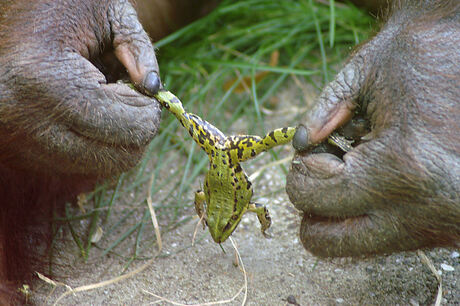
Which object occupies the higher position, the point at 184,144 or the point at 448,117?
the point at 448,117

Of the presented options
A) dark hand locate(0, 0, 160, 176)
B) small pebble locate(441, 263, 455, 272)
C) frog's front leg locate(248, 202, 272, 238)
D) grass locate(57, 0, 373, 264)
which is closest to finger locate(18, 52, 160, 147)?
dark hand locate(0, 0, 160, 176)

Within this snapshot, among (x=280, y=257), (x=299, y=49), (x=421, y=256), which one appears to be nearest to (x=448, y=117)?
(x=421, y=256)

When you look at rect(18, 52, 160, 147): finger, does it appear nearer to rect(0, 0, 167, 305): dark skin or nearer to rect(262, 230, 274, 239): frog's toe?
rect(0, 0, 167, 305): dark skin

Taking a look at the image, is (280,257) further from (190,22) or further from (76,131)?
(190,22)

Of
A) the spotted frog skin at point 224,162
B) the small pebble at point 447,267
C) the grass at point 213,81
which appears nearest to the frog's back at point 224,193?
the spotted frog skin at point 224,162

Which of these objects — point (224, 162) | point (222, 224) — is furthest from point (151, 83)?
point (222, 224)

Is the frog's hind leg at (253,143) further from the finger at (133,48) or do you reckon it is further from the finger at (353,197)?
the finger at (133,48)
